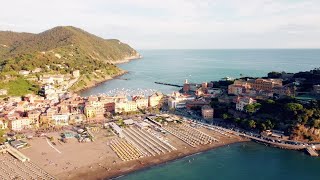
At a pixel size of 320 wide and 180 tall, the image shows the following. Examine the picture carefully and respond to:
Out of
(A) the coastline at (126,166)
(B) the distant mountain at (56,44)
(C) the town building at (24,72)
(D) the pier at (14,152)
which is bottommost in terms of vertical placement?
(A) the coastline at (126,166)

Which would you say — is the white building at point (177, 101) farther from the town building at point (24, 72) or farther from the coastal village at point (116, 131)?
the town building at point (24, 72)

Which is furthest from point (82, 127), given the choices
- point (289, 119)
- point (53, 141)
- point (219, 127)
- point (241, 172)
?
point (289, 119)

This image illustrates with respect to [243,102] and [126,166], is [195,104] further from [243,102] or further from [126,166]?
[126,166]

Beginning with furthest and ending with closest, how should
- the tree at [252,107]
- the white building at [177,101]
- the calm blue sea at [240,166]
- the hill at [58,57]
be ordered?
1. the hill at [58,57]
2. the white building at [177,101]
3. the tree at [252,107]
4. the calm blue sea at [240,166]

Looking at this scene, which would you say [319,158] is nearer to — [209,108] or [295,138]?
[295,138]

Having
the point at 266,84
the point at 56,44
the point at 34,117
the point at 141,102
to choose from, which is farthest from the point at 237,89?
the point at 56,44

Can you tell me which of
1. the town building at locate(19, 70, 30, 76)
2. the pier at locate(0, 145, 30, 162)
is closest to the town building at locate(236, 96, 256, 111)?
the pier at locate(0, 145, 30, 162)

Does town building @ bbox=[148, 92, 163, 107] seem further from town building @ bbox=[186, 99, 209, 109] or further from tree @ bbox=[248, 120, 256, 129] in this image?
tree @ bbox=[248, 120, 256, 129]

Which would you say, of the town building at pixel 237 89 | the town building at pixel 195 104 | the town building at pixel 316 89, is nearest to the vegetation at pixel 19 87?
the town building at pixel 195 104
